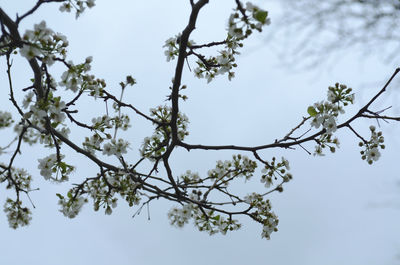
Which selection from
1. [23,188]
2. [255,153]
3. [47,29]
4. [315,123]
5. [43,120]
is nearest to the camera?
[47,29]

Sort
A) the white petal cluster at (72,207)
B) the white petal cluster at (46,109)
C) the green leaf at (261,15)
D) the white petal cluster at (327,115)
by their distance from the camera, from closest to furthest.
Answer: the green leaf at (261,15) → the white petal cluster at (46,109) → the white petal cluster at (327,115) → the white petal cluster at (72,207)

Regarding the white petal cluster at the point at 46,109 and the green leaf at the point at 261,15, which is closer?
the green leaf at the point at 261,15

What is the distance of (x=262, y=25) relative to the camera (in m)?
2.58

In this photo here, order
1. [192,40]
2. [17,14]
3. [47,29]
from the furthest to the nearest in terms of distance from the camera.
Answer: [192,40] → [17,14] → [47,29]

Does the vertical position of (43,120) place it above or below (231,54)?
below

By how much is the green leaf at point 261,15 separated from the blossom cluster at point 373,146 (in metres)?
1.91

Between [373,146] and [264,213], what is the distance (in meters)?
1.40

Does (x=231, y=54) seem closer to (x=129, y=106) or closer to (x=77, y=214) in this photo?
(x=129, y=106)

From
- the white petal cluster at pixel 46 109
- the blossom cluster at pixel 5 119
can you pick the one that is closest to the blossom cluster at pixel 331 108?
the white petal cluster at pixel 46 109

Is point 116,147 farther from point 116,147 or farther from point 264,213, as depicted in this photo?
point 264,213

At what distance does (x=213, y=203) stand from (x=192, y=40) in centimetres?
194

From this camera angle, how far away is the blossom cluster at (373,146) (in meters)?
3.56

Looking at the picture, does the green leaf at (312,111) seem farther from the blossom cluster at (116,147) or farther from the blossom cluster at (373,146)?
the blossom cluster at (116,147)

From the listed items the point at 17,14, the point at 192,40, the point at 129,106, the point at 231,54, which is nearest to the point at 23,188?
the point at 129,106
